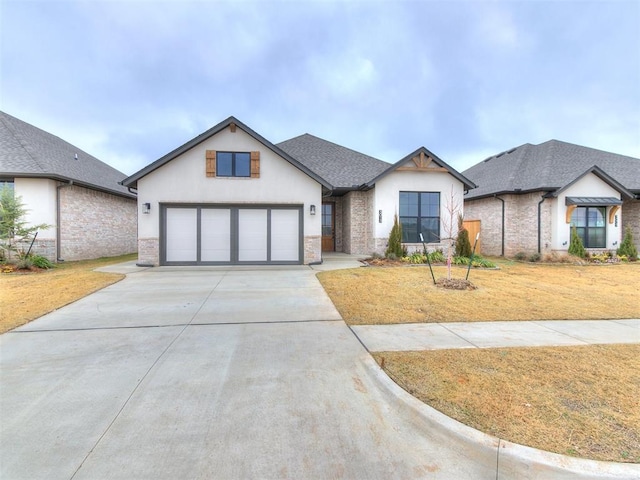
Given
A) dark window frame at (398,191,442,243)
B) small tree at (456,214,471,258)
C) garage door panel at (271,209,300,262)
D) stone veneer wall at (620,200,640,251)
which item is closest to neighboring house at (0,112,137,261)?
garage door panel at (271,209,300,262)

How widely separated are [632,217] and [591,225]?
464 cm

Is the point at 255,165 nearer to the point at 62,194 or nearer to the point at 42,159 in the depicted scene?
the point at 62,194

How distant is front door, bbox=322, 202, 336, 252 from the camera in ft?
58.3

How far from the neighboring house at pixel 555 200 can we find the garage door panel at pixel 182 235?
16.2 m

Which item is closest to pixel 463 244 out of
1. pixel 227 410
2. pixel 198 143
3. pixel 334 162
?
pixel 334 162

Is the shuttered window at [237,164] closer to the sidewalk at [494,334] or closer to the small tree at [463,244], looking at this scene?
the sidewalk at [494,334]

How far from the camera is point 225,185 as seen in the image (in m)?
12.2

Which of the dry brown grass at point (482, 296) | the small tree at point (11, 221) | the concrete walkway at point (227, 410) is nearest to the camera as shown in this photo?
the concrete walkway at point (227, 410)

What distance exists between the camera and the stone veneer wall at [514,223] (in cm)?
1525

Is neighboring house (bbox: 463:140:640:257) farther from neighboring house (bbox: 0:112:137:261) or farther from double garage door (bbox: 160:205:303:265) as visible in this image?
neighboring house (bbox: 0:112:137:261)

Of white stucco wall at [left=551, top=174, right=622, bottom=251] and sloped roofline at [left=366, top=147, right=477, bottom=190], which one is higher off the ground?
sloped roofline at [left=366, top=147, right=477, bottom=190]

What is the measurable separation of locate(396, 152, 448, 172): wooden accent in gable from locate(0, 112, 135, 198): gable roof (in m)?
14.9

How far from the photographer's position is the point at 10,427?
2508mm

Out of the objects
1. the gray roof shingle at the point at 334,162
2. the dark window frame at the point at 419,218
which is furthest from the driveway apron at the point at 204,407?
the gray roof shingle at the point at 334,162
